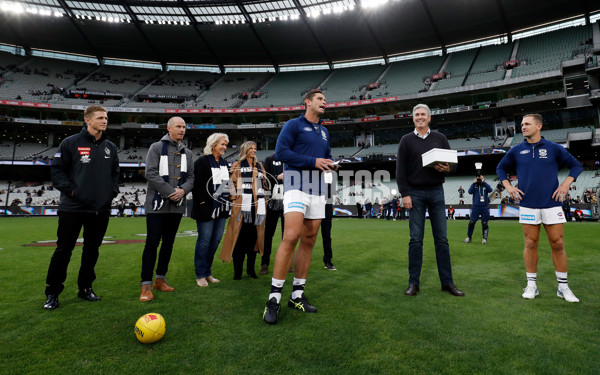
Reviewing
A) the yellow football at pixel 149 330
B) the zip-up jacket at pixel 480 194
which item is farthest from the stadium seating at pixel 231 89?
the yellow football at pixel 149 330

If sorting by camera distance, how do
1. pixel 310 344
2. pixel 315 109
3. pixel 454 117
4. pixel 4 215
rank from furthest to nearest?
1. pixel 454 117
2. pixel 4 215
3. pixel 315 109
4. pixel 310 344

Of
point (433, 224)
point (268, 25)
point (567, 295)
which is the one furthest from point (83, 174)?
point (268, 25)

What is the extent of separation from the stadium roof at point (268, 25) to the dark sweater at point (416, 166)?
35.2m

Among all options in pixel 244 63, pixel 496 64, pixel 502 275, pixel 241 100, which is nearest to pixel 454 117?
pixel 496 64

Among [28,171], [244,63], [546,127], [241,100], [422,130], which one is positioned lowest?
[422,130]

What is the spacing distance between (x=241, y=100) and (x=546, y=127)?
116 feet

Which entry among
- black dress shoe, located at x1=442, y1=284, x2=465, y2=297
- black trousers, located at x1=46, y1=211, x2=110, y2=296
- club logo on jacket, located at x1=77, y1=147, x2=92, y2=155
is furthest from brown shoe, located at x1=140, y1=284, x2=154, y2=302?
black dress shoe, located at x1=442, y1=284, x2=465, y2=297

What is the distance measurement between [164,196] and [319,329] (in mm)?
2288

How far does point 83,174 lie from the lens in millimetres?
3340

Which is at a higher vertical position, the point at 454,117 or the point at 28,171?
the point at 454,117

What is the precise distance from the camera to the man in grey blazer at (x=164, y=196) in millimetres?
3578

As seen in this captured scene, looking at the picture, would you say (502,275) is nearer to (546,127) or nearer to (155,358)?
(155,358)

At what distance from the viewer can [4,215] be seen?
26703mm

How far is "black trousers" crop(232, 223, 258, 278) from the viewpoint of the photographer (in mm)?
4492
